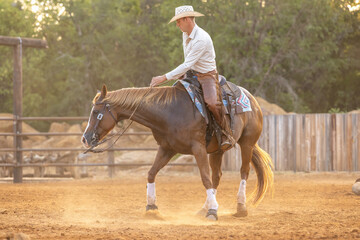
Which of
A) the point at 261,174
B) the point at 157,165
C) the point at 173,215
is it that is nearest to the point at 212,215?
the point at 173,215

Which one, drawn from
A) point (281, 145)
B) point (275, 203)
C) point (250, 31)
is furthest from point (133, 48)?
point (275, 203)

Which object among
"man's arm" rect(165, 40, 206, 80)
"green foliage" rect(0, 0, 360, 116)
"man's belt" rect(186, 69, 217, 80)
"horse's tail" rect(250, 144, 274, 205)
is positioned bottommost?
"horse's tail" rect(250, 144, 274, 205)

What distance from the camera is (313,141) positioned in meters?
16.9

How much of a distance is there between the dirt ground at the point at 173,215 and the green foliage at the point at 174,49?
7.76m

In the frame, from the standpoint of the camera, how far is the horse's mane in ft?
24.6

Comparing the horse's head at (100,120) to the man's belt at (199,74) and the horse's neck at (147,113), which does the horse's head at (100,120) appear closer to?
the horse's neck at (147,113)

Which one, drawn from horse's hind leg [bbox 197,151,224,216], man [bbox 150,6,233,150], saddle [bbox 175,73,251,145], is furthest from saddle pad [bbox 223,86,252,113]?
horse's hind leg [bbox 197,151,224,216]

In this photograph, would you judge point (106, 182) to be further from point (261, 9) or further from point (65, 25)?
point (65, 25)

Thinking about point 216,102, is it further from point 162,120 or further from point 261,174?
point 261,174

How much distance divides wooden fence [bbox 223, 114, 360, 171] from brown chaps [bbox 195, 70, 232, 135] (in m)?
9.67

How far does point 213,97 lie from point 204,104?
0.15m

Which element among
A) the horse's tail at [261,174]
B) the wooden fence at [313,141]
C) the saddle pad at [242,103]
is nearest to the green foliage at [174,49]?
the wooden fence at [313,141]

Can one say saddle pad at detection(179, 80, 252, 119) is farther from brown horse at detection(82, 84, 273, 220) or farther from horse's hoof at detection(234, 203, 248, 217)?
horse's hoof at detection(234, 203, 248, 217)

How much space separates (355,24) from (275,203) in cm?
2112
